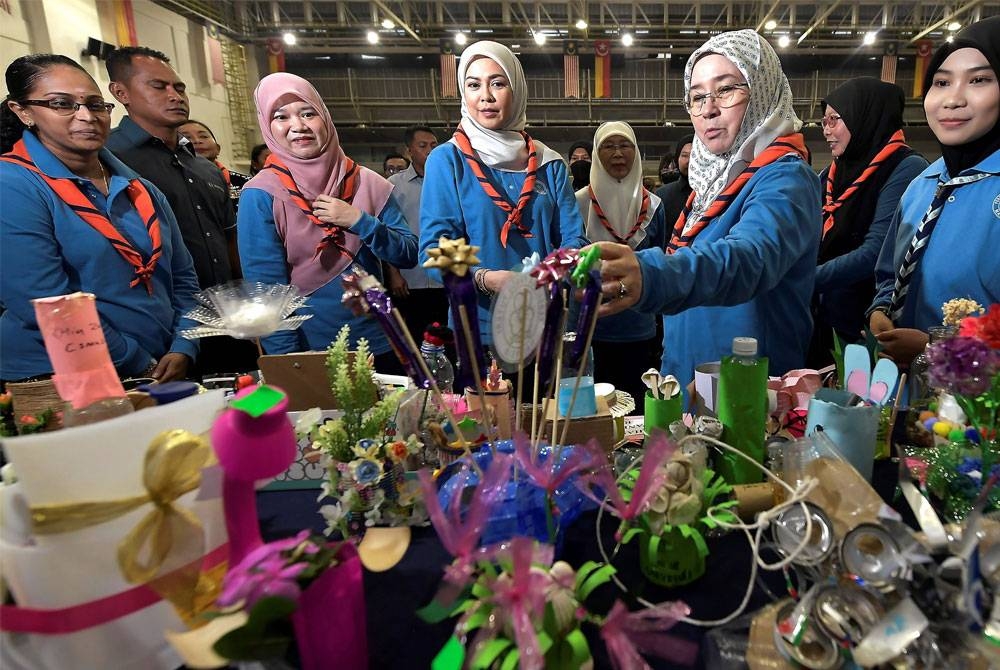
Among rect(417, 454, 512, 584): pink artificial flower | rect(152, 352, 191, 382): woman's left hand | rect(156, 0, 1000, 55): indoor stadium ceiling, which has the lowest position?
rect(152, 352, 191, 382): woman's left hand

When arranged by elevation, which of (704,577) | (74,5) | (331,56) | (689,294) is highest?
(331,56)

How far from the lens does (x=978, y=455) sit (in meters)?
0.80

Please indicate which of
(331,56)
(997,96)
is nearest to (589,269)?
(997,96)

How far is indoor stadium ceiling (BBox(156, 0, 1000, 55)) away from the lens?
763cm

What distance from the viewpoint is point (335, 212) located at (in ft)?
5.49

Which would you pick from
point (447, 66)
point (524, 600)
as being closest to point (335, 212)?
point (524, 600)

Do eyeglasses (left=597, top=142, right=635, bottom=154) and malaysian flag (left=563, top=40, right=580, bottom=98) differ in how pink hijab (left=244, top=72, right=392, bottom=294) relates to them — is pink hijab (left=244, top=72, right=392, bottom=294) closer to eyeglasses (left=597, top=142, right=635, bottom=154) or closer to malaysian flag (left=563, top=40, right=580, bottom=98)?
eyeglasses (left=597, top=142, right=635, bottom=154)

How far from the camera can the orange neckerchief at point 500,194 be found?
1.66 meters

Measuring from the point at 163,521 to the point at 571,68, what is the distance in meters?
8.85

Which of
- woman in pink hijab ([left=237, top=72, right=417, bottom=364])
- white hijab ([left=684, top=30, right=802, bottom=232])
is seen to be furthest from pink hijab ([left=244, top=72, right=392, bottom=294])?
white hijab ([left=684, top=30, right=802, bottom=232])

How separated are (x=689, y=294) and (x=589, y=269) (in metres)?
0.36

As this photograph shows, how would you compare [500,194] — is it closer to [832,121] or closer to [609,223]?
[609,223]

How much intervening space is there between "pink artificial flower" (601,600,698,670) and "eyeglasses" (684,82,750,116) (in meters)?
1.10

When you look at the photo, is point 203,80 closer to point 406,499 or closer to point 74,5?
point 74,5
